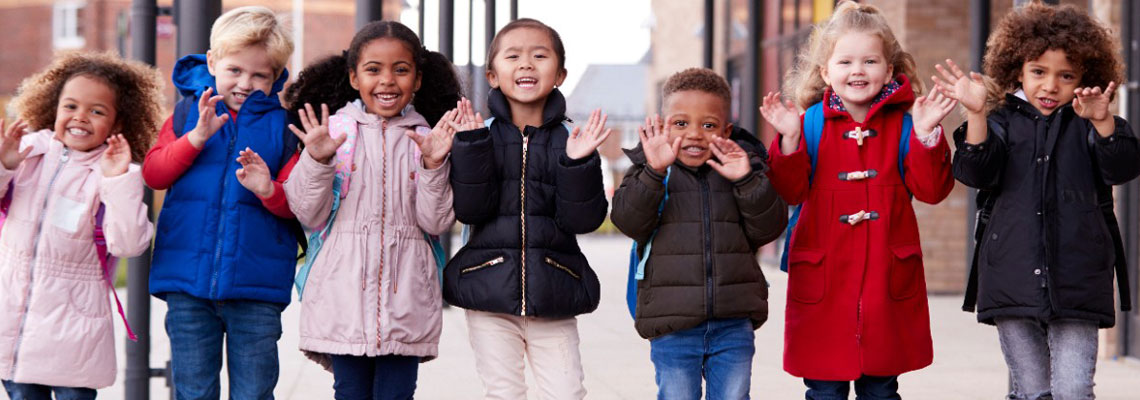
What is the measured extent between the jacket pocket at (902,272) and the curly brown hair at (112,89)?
100 inches

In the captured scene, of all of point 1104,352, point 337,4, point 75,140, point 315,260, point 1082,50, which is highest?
point 337,4

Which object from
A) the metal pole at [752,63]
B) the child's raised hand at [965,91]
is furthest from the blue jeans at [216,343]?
the metal pole at [752,63]

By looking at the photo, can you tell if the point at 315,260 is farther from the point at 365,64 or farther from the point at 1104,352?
the point at 1104,352

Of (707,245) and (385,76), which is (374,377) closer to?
(385,76)

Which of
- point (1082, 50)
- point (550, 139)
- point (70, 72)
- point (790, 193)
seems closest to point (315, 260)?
point (550, 139)

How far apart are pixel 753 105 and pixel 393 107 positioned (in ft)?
35.7

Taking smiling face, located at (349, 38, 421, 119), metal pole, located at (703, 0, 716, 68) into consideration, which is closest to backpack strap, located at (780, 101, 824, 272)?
smiling face, located at (349, 38, 421, 119)

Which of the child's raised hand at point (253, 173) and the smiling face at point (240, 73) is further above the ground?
the smiling face at point (240, 73)

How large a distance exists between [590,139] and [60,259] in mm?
1747

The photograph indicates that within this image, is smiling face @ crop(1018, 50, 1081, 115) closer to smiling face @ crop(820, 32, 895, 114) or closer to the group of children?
the group of children

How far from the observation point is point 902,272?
14.2 feet

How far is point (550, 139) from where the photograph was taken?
4.36 metres

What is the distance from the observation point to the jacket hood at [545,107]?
4.38 m

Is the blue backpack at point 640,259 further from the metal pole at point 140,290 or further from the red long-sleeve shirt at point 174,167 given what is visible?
the metal pole at point 140,290
